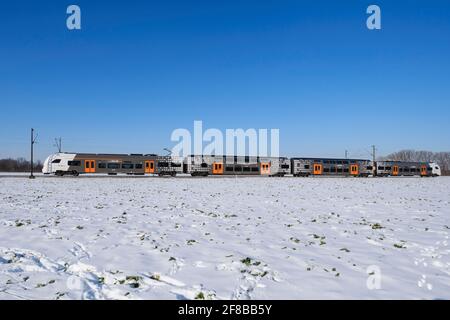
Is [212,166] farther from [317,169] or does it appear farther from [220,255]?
[220,255]

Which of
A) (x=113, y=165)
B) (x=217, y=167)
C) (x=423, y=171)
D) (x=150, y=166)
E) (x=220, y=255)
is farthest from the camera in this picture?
(x=423, y=171)

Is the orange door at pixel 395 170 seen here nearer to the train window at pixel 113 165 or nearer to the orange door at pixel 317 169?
the orange door at pixel 317 169

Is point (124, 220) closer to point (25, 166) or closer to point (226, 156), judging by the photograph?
point (226, 156)

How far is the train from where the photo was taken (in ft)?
130

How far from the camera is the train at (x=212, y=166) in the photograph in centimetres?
3966

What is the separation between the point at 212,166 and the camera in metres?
45.3

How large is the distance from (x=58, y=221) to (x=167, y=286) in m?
6.76

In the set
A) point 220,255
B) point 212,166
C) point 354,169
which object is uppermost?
point 212,166

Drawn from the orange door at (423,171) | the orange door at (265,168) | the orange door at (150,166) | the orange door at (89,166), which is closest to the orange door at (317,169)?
the orange door at (265,168)

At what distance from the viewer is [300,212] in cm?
1210

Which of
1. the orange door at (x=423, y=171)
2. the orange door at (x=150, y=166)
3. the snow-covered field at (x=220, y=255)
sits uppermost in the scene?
the orange door at (x=150, y=166)

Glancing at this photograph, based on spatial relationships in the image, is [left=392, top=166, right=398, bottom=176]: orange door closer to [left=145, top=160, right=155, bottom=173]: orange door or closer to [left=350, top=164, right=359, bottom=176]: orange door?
[left=350, top=164, right=359, bottom=176]: orange door

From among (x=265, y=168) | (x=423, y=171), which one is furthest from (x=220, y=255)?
(x=423, y=171)
